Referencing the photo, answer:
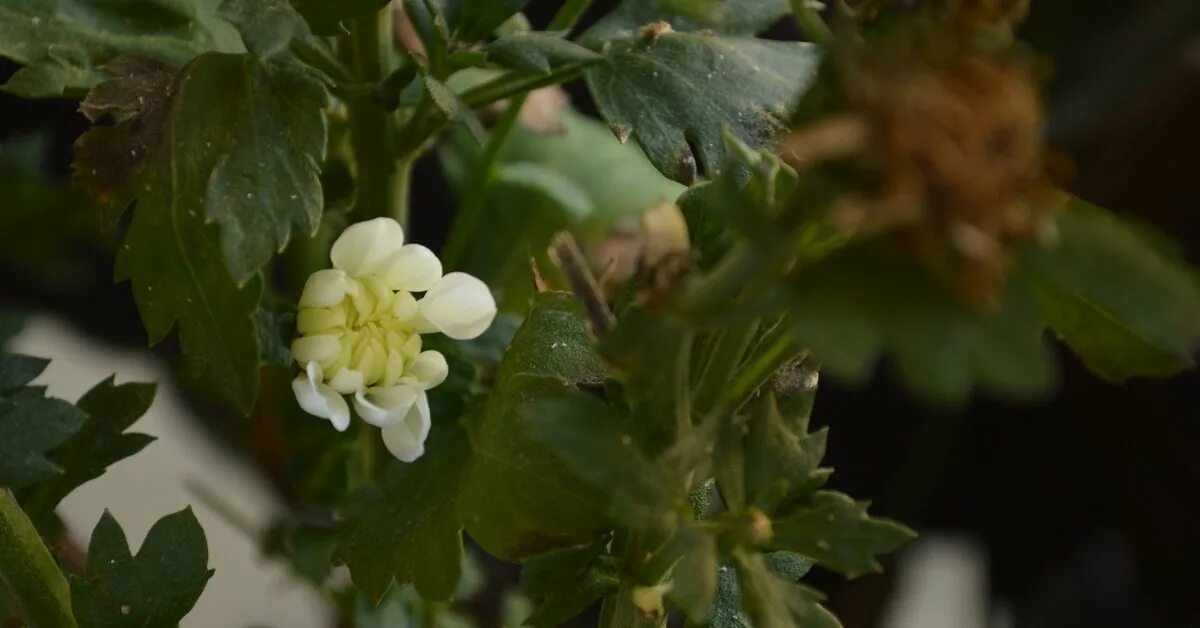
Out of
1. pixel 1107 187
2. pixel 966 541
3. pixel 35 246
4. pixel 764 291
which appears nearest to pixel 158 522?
pixel 764 291

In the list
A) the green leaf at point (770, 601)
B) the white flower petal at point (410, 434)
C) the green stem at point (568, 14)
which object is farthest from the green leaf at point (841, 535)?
the green stem at point (568, 14)

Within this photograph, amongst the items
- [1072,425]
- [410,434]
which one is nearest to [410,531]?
[410,434]

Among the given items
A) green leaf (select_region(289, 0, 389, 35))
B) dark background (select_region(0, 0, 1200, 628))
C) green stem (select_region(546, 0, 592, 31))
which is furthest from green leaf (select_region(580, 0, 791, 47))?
dark background (select_region(0, 0, 1200, 628))

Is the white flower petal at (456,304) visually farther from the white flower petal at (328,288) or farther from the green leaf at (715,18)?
the green leaf at (715,18)

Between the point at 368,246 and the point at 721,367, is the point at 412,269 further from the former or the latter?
the point at 721,367

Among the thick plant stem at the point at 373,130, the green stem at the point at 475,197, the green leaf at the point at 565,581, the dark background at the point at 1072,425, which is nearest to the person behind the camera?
the green leaf at the point at 565,581

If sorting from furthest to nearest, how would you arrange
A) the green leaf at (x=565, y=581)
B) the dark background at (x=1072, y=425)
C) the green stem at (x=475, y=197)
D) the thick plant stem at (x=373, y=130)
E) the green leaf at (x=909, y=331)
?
the dark background at (x=1072, y=425), the green stem at (x=475, y=197), the thick plant stem at (x=373, y=130), the green leaf at (x=565, y=581), the green leaf at (x=909, y=331)

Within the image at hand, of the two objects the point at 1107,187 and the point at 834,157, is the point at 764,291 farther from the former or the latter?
the point at 1107,187
